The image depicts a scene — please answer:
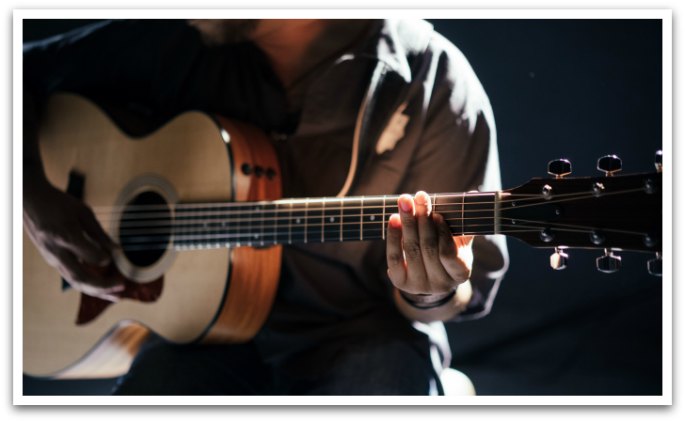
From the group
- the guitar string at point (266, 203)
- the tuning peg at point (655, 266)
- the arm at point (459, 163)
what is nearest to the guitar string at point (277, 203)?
the guitar string at point (266, 203)

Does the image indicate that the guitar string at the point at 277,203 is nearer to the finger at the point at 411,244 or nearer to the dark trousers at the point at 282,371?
the finger at the point at 411,244

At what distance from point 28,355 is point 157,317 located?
1.05ft

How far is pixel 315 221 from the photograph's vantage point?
1021 millimetres

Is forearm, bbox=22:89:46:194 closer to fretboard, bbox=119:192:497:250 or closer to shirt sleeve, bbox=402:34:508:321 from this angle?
fretboard, bbox=119:192:497:250

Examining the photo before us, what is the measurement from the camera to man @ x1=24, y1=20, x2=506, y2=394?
1132 millimetres

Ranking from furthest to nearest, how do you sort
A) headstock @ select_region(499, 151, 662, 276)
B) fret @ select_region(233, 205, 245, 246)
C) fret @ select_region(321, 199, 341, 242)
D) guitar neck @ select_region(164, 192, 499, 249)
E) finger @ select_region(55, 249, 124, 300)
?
finger @ select_region(55, 249, 124, 300)
fret @ select_region(233, 205, 245, 246)
fret @ select_region(321, 199, 341, 242)
guitar neck @ select_region(164, 192, 499, 249)
headstock @ select_region(499, 151, 662, 276)

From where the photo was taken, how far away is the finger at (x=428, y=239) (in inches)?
34.7

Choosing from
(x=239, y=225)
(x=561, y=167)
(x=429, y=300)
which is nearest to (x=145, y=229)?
(x=239, y=225)

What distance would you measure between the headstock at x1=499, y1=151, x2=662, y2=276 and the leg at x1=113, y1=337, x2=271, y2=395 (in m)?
0.60

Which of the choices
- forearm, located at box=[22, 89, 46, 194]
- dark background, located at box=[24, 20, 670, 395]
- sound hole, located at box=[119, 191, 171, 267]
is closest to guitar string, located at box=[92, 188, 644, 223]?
sound hole, located at box=[119, 191, 171, 267]

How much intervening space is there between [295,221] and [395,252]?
196 mm

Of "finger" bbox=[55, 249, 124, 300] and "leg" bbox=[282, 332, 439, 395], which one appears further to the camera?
"finger" bbox=[55, 249, 124, 300]
